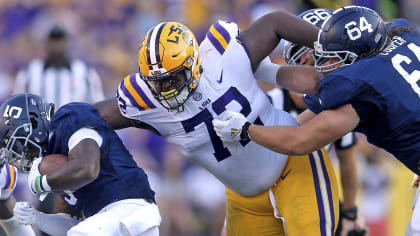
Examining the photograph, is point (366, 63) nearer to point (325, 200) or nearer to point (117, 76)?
point (325, 200)

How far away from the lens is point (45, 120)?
3.85m

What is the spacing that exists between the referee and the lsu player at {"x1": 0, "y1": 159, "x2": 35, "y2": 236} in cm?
227

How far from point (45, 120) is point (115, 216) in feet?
2.19

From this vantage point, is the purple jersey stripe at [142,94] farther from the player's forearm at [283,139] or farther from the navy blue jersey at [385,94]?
the navy blue jersey at [385,94]

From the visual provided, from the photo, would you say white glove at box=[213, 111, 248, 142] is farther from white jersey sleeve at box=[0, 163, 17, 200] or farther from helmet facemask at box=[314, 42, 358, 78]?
white jersey sleeve at box=[0, 163, 17, 200]

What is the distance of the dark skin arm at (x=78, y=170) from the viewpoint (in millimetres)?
3523

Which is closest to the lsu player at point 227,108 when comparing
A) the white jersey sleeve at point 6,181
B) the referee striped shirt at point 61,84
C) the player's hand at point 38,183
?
the player's hand at point 38,183

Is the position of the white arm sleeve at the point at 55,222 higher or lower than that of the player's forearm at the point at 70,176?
lower

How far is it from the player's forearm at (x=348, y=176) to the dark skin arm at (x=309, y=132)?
184 centimetres

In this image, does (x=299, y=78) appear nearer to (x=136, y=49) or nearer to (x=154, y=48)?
(x=154, y=48)

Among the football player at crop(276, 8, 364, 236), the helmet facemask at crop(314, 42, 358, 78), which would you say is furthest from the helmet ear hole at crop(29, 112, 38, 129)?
the football player at crop(276, 8, 364, 236)

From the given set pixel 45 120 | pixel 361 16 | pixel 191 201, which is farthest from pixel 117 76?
pixel 361 16

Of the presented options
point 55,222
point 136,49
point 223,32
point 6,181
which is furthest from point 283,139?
point 136,49

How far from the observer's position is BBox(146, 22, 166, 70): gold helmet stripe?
365 centimetres
